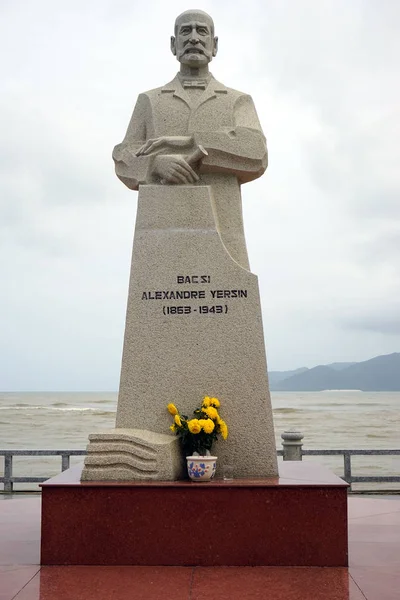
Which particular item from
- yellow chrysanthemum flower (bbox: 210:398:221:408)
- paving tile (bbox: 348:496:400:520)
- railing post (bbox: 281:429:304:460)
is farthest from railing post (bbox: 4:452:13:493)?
yellow chrysanthemum flower (bbox: 210:398:221:408)

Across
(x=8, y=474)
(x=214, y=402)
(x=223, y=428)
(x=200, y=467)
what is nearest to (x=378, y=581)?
(x=200, y=467)

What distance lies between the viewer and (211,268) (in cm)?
689

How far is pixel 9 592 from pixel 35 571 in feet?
1.84

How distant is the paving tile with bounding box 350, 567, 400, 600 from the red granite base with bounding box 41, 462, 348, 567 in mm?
212

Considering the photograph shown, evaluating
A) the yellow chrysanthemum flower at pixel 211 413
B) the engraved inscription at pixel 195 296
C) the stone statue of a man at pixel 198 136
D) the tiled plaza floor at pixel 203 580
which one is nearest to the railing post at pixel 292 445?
the stone statue of a man at pixel 198 136

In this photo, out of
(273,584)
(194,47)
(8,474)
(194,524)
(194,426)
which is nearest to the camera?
(273,584)

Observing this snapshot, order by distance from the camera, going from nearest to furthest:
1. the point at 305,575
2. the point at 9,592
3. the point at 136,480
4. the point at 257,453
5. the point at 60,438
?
the point at 9,592 → the point at 305,575 → the point at 136,480 → the point at 257,453 → the point at 60,438

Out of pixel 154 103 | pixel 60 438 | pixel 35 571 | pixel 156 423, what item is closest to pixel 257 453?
pixel 156 423

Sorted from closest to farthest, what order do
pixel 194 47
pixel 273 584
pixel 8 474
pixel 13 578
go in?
pixel 273 584 < pixel 13 578 < pixel 194 47 < pixel 8 474

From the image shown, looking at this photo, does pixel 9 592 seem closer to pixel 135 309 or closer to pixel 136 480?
pixel 136 480

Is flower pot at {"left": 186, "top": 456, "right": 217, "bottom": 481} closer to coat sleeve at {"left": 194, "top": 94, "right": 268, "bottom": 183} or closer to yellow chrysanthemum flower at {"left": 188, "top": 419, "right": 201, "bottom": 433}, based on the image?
yellow chrysanthemum flower at {"left": 188, "top": 419, "right": 201, "bottom": 433}

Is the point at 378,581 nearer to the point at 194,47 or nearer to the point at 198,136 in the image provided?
the point at 198,136

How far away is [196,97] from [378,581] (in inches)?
193

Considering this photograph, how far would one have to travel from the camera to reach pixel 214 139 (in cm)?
716
